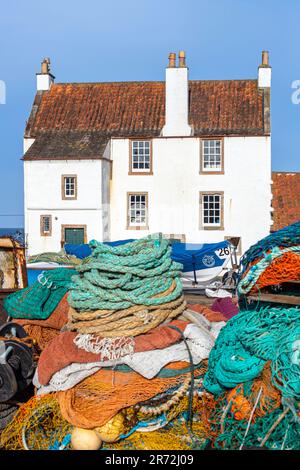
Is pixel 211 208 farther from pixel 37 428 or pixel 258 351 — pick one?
pixel 258 351

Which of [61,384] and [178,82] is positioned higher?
[178,82]

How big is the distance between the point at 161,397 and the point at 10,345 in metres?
1.37

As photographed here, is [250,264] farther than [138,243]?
No

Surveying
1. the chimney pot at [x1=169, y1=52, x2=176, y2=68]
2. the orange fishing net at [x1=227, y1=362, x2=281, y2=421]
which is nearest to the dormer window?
the chimney pot at [x1=169, y1=52, x2=176, y2=68]

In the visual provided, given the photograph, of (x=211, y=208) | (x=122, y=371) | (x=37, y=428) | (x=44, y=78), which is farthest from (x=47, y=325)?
(x=44, y=78)

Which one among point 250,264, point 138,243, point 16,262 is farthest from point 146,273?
point 16,262

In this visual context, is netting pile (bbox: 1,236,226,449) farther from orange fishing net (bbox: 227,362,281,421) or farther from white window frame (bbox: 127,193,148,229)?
white window frame (bbox: 127,193,148,229)

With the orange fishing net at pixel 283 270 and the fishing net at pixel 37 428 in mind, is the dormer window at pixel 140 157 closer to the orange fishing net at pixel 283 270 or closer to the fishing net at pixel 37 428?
the fishing net at pixel 37 428

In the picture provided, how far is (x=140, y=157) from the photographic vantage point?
3198 cm

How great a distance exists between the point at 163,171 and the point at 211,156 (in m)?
2.36

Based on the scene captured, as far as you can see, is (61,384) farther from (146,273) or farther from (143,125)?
(143,125)

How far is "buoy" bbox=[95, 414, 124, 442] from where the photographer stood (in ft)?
15.2

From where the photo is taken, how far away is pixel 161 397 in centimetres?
479

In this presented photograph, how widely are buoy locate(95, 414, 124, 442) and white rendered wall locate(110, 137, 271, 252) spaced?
26.4 m
